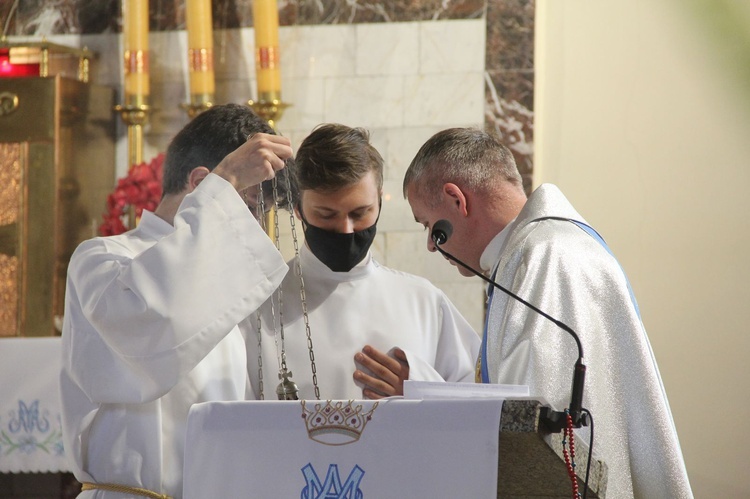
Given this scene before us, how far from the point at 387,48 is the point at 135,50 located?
1.60 m

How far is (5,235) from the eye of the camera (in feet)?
18.5

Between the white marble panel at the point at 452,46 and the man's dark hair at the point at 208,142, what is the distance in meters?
3.27

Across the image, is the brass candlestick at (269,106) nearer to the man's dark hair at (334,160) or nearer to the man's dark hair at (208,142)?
Answer: the man's dark hair at (334,160)

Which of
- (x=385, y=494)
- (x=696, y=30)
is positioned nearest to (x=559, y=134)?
(x=385, y=494)

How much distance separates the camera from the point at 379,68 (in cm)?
585

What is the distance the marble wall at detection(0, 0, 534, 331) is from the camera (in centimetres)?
567

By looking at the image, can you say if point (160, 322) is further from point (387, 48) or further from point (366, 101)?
point (387, 48)

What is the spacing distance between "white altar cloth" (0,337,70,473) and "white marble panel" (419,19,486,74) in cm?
284

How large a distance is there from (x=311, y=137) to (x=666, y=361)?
3.03 meters

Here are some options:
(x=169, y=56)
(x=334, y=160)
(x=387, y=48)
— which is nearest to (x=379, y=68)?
(x=387, y=48)

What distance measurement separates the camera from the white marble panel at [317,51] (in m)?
5.88

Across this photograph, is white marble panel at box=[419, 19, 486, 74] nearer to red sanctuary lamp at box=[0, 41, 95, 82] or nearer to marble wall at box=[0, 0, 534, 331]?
marble wall at box=[0, 0, 534, 331]

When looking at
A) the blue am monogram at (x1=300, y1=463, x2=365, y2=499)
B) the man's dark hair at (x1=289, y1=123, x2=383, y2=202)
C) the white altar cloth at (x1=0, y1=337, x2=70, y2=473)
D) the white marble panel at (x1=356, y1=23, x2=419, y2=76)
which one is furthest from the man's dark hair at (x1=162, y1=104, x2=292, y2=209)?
the white marble panel at (x1=356, y1=23, x2=419, y2=76)

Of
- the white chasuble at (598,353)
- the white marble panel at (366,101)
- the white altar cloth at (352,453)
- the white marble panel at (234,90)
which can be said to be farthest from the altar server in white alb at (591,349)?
the white marble panel at (234,90)
